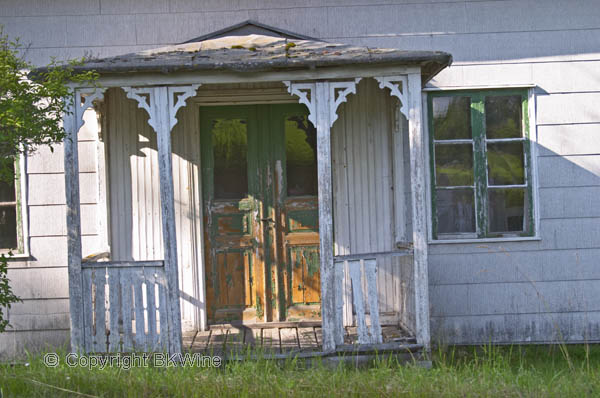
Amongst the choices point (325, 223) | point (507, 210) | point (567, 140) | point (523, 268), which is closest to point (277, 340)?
point (325, 223)

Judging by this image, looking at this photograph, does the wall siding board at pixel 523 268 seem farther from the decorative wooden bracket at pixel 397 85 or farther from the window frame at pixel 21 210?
the window frame at pixel 21 210

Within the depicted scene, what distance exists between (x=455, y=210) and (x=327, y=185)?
6.16 ft

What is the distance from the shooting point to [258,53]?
5207 millimetres

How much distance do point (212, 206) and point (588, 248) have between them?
13.2 ft

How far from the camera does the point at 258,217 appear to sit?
6.55 meters

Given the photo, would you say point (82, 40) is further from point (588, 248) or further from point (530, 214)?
point (588, 248)

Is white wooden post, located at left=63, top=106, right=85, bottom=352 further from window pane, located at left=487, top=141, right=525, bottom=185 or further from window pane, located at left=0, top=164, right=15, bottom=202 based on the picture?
window pane, located at left=487, top=141, right=525, bottom=185

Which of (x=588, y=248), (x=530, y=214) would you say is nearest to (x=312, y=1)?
(x=530, y=214)

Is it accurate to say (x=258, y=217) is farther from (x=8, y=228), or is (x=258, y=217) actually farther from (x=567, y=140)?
(x=567, y=140)

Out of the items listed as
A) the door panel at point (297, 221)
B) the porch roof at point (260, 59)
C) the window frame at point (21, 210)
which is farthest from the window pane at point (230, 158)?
the window frame at point (21, 210)

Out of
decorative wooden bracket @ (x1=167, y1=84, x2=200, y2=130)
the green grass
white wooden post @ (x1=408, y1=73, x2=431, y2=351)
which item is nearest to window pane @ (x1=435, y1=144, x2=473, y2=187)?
white wooden post @ (x1=408, y1=73, x2=431, y2=351)

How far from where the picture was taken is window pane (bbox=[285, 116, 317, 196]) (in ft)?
21.7

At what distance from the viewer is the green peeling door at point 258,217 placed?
6.54 m

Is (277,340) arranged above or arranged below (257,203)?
below
